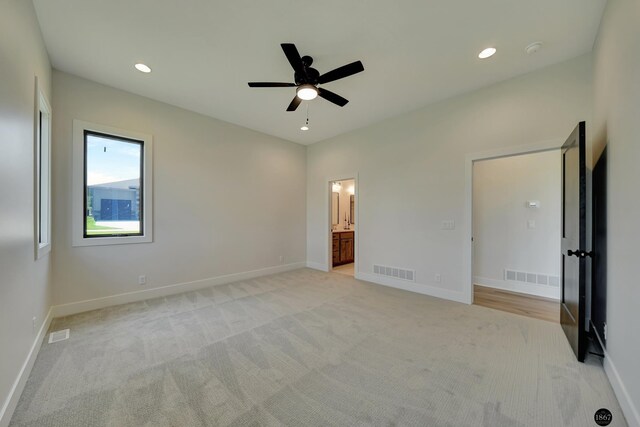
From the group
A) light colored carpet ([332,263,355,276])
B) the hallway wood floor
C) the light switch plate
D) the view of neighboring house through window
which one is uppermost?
the view of neighboring house through window

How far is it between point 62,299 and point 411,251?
4984 mm

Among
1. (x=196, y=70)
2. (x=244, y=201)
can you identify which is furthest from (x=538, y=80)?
(x=244, y=201)

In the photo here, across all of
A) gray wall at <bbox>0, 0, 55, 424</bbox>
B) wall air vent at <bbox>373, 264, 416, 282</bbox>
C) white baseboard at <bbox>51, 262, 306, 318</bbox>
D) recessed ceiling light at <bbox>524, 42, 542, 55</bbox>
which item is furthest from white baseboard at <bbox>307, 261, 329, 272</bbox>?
recessed ceiling light at <bbox>524, 42, 542, 55</bbox>

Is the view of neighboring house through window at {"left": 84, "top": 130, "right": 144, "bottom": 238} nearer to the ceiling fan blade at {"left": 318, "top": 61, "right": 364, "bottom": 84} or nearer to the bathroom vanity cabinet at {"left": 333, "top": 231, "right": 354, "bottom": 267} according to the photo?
the ceiling fan blade at {"left": 318, "top": 61, "right": 364, "bottom": 84}

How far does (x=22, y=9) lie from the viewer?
6.24ft

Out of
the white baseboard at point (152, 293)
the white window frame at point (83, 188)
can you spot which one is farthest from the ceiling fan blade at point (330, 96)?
the white baseboard at point (152, 293)

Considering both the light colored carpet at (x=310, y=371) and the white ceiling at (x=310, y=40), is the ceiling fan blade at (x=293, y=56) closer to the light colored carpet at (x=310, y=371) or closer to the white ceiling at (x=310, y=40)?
the white ceiling at (x=310, y=40)

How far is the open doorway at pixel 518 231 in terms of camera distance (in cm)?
389

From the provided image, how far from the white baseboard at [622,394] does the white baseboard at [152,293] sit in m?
4.74

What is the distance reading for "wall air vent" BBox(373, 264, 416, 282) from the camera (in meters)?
4.21

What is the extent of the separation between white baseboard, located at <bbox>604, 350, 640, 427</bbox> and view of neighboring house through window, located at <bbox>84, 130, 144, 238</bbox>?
521cm

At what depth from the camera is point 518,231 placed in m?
4.20

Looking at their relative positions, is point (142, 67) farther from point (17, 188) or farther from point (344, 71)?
point (344, 71)

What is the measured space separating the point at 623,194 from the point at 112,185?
5.45m
